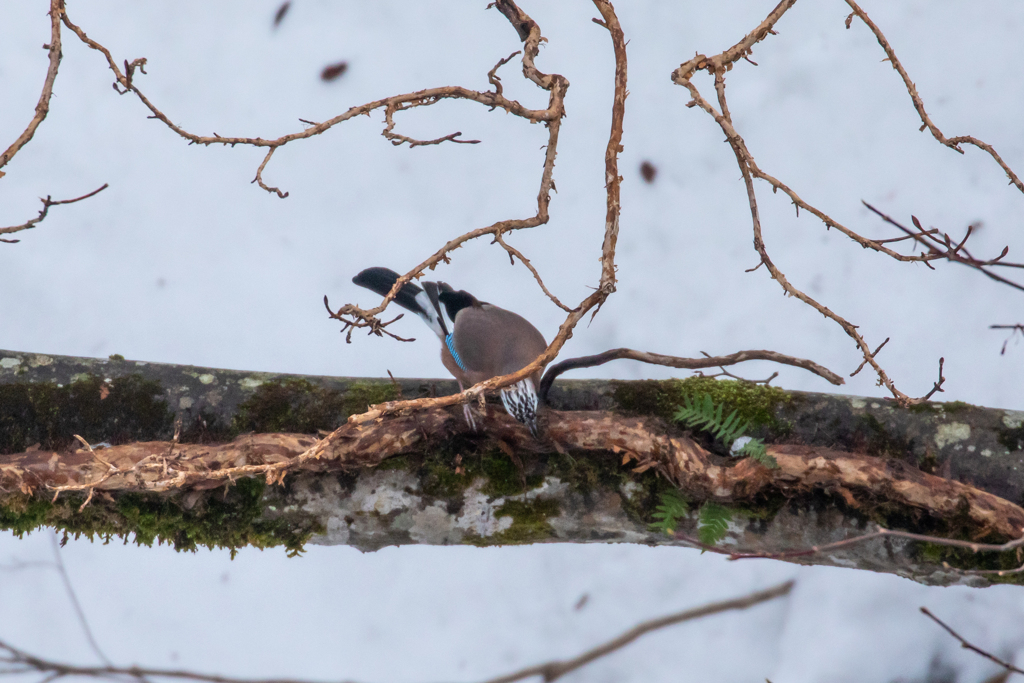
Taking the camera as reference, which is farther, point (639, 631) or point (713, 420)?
point (639, 631)

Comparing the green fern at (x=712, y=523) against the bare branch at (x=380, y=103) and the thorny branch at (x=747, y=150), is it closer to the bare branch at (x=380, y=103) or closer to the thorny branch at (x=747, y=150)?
the thorny branch at (x=747, y=150)

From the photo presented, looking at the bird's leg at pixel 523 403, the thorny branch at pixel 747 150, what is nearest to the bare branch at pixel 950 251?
the thorny branch at pixel 747 150

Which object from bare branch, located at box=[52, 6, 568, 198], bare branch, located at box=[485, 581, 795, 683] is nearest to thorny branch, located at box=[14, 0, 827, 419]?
bare branch, located at box=[52, 6, 568, 198]

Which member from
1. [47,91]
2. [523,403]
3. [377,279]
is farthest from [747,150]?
[47,91]

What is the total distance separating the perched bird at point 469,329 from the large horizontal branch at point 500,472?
32 cm

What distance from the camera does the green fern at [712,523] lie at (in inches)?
75.8

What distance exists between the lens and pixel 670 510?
1946 mm

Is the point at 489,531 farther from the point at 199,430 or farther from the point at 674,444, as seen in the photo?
the point at 199,430

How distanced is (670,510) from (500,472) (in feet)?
1.51

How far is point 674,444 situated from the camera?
6.46 ft

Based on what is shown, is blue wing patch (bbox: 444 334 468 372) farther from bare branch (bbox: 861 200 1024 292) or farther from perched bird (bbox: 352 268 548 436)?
bare branch (bbox: 861 200 1024 292)

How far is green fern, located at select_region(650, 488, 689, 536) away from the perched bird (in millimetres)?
482

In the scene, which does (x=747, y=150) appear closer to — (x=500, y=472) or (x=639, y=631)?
(x=500, y=472)

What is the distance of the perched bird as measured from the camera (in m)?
2.51
